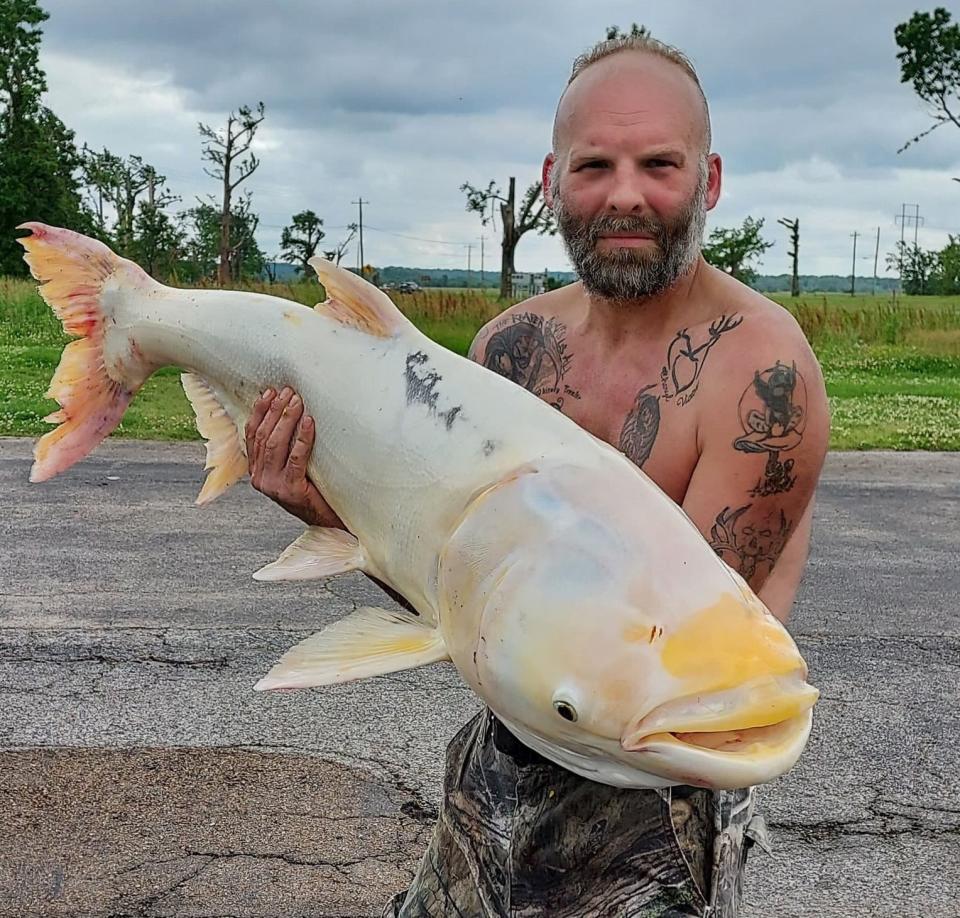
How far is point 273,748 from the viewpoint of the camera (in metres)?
4.26

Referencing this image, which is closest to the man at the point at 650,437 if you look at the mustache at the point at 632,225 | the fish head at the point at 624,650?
the mustache at the point at 632,225

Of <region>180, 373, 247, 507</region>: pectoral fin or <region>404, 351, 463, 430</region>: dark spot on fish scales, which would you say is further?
<region>180, 373, 247, 507</region>: pectoral fin

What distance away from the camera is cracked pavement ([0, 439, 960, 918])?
346 centimetres

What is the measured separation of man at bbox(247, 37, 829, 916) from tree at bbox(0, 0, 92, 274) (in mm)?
42255

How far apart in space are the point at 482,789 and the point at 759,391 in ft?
2.87

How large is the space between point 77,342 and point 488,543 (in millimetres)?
1364

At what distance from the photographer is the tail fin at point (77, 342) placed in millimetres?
2635

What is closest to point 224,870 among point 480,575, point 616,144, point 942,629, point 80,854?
point 80,854

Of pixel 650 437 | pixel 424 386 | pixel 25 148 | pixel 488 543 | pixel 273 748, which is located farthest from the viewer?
pixel 25 148

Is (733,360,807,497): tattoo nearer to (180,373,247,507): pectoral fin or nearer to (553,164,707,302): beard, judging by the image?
(553,164,707,302): beard

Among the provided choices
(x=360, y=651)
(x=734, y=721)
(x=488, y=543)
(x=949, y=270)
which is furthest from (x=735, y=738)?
(x=949, y=270)

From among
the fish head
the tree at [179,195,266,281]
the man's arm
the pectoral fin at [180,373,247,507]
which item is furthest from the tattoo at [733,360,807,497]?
the tree at [179,195,266,281]

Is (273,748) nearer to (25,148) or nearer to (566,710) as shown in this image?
(566,710)

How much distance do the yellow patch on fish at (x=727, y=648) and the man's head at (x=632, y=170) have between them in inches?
32.9
